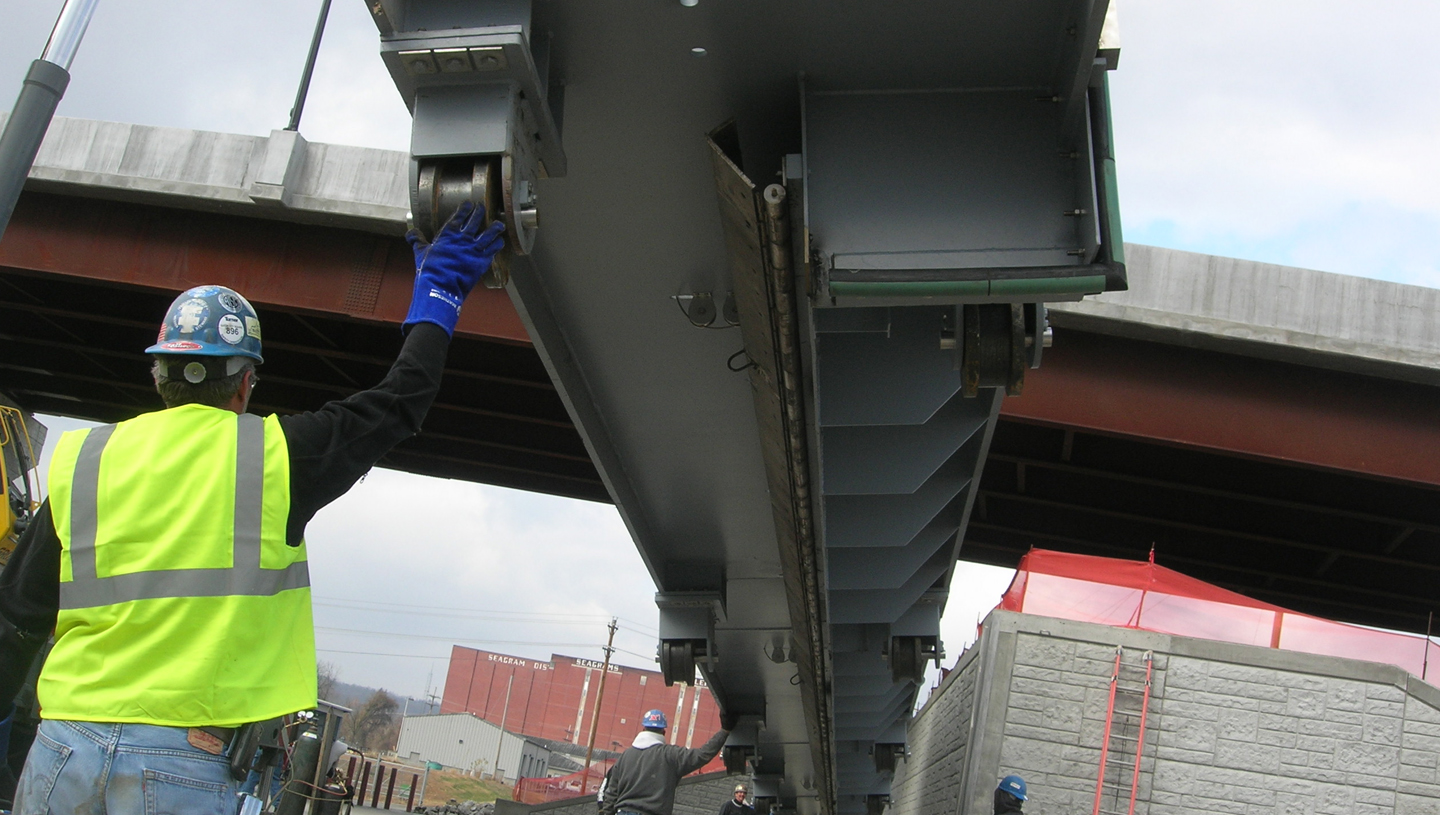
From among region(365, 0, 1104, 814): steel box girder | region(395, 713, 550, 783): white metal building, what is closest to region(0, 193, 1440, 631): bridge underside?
region(365, 0, 1104, 814): steel box girder

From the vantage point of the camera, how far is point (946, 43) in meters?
3.97

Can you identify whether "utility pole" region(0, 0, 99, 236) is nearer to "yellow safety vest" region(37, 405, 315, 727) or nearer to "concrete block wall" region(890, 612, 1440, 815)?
"yellow safety vest" region(37, 405, 315, 727)

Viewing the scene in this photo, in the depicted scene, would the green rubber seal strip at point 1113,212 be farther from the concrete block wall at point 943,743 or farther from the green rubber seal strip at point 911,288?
the concrete block wall at point 943,743

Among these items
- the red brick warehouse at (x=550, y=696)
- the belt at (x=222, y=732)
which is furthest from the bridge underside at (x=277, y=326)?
the red brick warehouse at (x=550, y=696)

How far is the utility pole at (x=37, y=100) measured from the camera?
20.7 feet

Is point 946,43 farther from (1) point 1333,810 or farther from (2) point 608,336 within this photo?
(1) point 1333,810

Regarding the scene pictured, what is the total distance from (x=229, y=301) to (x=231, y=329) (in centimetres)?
10

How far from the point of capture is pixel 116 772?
248 centimetres

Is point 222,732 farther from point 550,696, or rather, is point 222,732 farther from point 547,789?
point 550,696

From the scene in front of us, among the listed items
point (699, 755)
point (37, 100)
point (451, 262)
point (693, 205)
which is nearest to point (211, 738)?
point (451, 262)

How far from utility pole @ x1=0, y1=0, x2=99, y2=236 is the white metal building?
6421 centimetres

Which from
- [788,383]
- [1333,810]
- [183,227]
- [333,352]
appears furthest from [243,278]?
[1333,810]

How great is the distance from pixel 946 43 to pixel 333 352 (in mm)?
12976

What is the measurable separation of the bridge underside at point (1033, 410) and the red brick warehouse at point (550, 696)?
62739 millimetres
